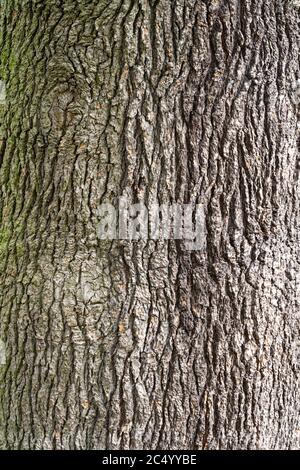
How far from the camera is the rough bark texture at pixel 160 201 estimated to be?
208 cm

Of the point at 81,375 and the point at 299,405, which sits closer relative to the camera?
the point at 81,375

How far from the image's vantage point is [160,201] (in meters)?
2.08

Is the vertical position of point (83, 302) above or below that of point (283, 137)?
below

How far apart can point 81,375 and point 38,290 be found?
346 mm

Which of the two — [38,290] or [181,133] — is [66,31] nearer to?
[181,133]

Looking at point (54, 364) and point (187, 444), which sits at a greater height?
point (54, 364)

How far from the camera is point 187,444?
2125 mm

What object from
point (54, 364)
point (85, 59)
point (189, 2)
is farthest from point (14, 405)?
point (189, 2)

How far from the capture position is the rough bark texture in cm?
208

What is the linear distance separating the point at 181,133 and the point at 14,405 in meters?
1.19

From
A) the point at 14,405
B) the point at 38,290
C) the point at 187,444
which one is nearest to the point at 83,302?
the point at 38,290

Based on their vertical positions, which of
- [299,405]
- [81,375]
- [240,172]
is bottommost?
[299,405]
